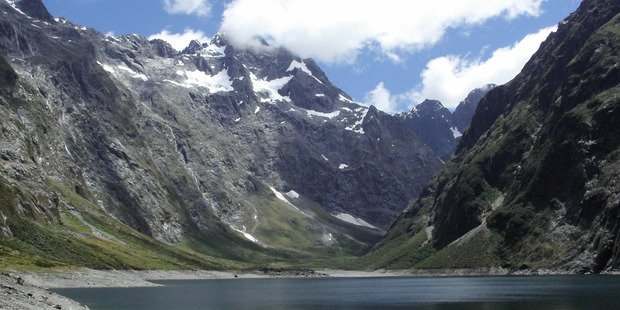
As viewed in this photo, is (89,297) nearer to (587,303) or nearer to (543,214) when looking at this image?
(587,303)

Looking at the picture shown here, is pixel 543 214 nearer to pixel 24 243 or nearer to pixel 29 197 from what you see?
pixel 24 243

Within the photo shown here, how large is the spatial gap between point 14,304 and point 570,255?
463 feet

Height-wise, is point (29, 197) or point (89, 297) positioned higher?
point (29, 197)

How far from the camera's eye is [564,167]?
181875 mm

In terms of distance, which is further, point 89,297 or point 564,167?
point 564,167

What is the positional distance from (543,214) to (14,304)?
161 meters

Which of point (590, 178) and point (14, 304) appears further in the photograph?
point (590, 178)

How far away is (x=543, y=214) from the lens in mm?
177375

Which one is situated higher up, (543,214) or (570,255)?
(543,214)

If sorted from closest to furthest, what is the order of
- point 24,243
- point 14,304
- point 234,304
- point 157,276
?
point 14,304 → point 234,304 → point 24,243 → point 157,276

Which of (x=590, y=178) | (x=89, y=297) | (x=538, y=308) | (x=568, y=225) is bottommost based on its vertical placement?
(x=89, y=297)

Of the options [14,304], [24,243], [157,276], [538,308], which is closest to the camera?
[14,304]

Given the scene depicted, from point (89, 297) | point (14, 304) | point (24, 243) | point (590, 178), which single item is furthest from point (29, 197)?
point (590, 178)

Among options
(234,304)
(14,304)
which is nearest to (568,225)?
(234,304)
